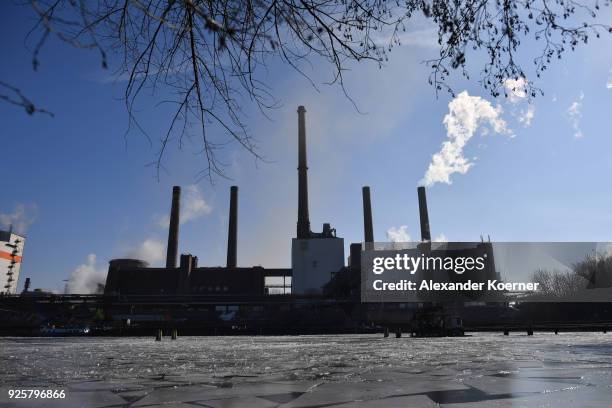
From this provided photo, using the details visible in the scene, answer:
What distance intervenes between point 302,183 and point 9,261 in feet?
159

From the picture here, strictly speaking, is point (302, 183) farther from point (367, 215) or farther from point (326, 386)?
point (326, 386)

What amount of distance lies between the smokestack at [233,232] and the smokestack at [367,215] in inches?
630

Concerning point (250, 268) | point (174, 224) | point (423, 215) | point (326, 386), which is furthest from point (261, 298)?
point (326, 386)

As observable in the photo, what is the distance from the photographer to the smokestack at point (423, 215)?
55688 mm

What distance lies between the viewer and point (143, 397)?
4.16 m

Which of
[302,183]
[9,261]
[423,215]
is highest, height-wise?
[302,183]

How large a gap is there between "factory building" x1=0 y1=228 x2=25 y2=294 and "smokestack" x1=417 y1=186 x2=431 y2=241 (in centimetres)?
5948

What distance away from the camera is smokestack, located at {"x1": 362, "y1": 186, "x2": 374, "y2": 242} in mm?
57125

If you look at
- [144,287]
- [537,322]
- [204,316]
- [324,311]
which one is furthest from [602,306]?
[144,287]

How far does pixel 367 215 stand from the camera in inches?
2295

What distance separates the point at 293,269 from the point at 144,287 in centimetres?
1890

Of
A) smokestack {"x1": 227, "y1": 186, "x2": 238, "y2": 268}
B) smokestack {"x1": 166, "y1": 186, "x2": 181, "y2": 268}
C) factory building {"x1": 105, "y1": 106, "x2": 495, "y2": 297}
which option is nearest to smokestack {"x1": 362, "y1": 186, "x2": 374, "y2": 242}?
factory building {"x1": 105, "y1": 106, "x2": 495, "y2": 297}

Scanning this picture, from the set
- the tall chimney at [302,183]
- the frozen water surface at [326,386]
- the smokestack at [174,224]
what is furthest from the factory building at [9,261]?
the frozen water surface at [326,386]

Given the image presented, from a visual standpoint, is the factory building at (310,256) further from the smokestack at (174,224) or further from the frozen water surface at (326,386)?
the frozen water surface at (326,386)
